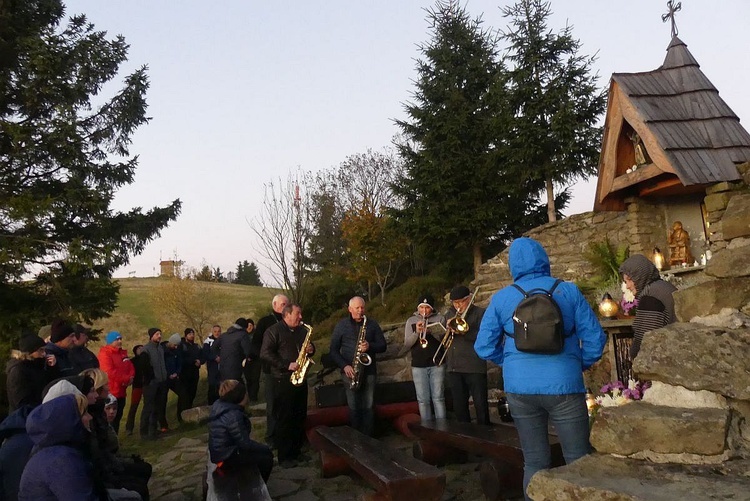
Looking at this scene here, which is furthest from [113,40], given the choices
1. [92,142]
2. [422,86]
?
[422,86]

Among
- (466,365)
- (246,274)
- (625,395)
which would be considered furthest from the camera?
(246,274)

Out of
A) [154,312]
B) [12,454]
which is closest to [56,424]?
[12,454]

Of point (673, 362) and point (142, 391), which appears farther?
point (142, 391)

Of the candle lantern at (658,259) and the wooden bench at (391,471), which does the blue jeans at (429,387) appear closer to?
the wooden bench at (391,471)

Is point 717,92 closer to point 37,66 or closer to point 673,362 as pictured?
point 673,362

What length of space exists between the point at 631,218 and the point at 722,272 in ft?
28.5

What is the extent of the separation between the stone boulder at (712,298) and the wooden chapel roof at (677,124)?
661 cm

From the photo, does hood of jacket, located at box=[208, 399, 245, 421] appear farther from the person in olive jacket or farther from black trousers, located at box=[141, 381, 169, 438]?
black trousers, located at box=[141, 381, 169, 438]

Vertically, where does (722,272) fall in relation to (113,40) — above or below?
below

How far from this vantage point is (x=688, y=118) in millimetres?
9578

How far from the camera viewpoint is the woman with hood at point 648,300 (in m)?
4.39

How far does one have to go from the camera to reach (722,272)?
2936 millimetres

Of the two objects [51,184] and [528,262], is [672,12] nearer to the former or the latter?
[528,262]

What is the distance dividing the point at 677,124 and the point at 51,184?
44.5 feet
